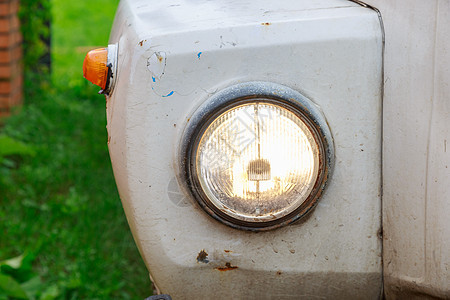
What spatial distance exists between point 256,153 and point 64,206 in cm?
217

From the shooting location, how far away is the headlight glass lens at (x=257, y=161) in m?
1.16

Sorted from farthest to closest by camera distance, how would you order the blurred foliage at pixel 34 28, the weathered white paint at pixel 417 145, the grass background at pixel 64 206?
the blurred foliage at pixel 34 28
the grass background at pixel 64 206
the weathered white paint at pixel 417 145

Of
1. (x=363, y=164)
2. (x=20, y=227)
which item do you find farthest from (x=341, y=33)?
(x=20, y=227)

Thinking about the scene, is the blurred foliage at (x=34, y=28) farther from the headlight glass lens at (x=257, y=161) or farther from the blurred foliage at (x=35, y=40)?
the headlight glass lens at (x=257, y=161)

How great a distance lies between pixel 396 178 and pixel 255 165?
32cm

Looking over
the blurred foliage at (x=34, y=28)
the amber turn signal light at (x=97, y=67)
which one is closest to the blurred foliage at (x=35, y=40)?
the blurred foliage at (x=34, y=28)

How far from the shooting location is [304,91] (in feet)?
3.91

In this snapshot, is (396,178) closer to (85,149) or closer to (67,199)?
(67,199)

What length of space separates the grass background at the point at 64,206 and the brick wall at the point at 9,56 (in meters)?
0.15

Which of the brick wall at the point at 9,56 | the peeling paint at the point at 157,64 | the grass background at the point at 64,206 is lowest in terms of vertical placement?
the grass background at the point at 64,206

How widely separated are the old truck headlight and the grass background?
133cm

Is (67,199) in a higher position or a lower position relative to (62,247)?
higher

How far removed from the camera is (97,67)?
4.35 feet

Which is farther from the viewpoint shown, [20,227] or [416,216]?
[20,227]
